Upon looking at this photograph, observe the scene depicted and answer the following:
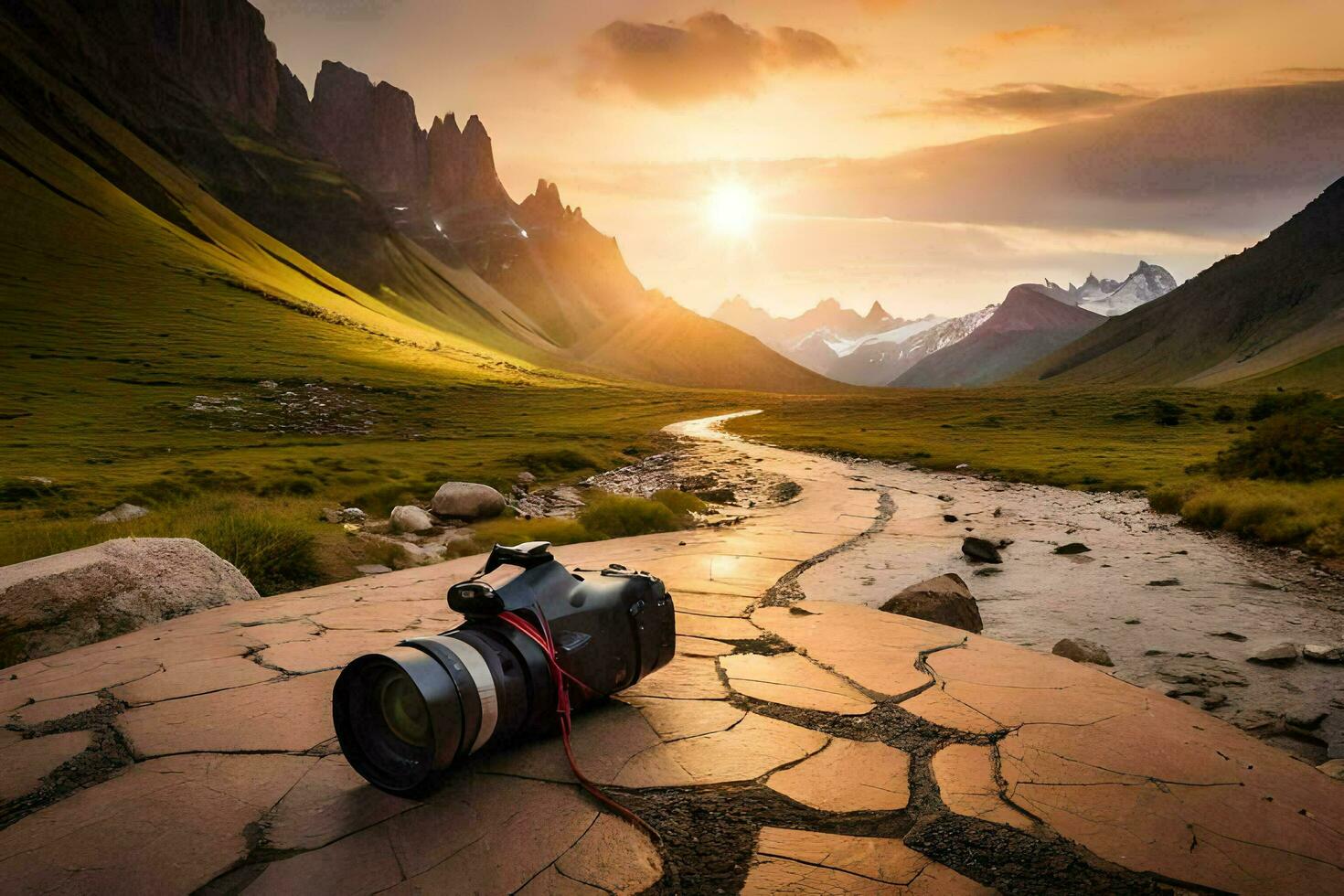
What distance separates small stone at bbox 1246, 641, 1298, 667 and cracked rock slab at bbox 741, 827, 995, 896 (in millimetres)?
4315

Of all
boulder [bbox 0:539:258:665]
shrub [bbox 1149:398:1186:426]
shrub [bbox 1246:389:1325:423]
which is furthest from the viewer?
shrub [bbox 1149:398:1186:426]

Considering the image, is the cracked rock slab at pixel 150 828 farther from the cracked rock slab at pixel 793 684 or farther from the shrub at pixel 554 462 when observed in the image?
the shrub at pixel 554 462

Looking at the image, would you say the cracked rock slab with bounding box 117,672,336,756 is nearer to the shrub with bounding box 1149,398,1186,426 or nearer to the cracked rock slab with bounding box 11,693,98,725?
the cracked rock slab with bounding box 11,693,98,725

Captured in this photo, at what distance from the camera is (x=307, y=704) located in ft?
11.6

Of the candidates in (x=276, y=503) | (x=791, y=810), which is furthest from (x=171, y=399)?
(x=791, y=810)

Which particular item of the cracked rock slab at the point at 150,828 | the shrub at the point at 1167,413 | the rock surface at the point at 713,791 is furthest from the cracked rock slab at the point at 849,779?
the shrub at the point at 1167,413

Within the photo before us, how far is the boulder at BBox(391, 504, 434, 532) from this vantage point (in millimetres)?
11047

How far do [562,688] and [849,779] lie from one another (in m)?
1.27

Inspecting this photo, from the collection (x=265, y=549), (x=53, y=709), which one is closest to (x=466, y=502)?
(x=265, y=549)

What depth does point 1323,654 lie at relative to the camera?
5.00 m

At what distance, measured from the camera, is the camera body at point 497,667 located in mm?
2475

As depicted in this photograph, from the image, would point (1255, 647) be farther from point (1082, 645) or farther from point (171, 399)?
point (171, 399)

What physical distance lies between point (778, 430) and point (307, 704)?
3730cm

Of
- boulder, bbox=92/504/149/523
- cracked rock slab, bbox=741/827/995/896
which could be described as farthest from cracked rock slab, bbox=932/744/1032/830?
boulder, bbox=92/504/149/523
